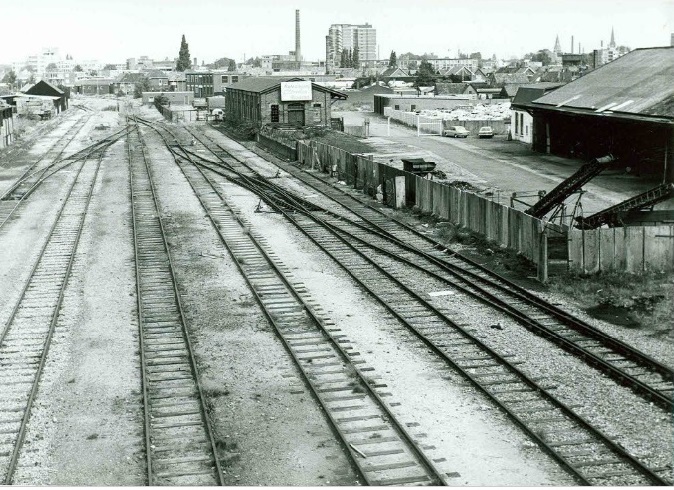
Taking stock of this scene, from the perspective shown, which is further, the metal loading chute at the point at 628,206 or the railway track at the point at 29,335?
the metal loading chute at the point at 628,206

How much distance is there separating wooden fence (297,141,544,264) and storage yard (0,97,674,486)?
1215 mm

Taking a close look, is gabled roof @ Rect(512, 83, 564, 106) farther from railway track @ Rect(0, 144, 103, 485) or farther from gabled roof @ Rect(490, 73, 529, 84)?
gabled roof @ Rect(490, 73, 529, 84)

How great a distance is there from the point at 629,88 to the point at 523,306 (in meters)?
25.4

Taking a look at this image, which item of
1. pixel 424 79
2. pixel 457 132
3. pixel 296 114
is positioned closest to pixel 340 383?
pixel 457 132

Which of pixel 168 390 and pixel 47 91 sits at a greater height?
pixel 47 91

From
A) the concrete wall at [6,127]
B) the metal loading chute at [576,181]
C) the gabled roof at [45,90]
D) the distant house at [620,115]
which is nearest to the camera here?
the metal loading chute at [576,181]

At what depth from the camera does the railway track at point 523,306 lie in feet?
→ 47.2

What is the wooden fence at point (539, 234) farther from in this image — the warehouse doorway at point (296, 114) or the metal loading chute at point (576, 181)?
the warehouse doorway at point (296, 114)

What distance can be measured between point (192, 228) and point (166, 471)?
1891 cm

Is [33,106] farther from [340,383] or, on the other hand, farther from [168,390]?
[340,383]

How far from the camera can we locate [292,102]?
6731 cm

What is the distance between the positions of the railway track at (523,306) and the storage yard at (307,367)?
0.20 ft

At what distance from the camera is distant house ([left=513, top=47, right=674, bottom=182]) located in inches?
1420

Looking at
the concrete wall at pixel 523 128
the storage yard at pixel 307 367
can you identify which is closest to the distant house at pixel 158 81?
the concrete wall at pixel 523 128
